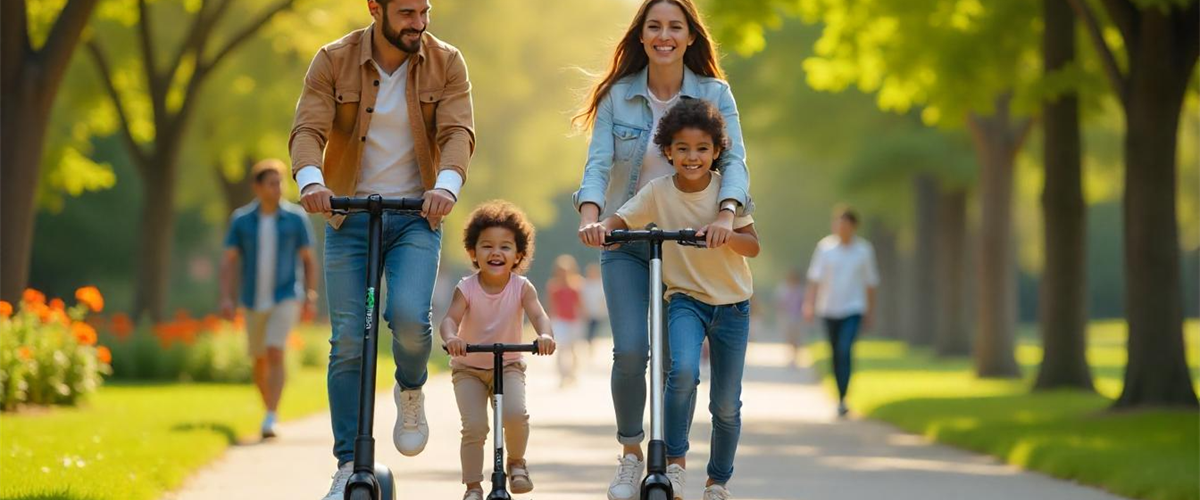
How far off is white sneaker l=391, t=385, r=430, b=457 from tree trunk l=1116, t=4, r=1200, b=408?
9063 mm

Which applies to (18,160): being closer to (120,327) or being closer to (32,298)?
(32,298)

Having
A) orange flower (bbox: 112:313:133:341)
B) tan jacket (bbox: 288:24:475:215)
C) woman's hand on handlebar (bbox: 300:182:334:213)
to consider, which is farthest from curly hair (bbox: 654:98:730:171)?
orange flower (bbox: 112:313:133:341)

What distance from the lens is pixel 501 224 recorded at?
26.9 feet

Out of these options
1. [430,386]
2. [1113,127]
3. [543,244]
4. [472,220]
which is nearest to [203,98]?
[430,386]

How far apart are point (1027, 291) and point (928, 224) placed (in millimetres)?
39594

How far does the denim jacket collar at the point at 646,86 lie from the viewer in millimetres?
8062

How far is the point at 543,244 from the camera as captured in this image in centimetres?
11450

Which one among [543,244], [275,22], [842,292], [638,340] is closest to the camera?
[638,340]

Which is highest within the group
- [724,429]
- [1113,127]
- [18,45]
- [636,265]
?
[1113,127]

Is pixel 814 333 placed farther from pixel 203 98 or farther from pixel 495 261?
pixel 495 261

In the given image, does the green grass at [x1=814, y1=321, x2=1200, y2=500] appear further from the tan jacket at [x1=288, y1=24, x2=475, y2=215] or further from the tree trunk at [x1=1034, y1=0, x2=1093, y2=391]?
the tan jacket at [x1=288, y1=24, x2=475, y2=215]

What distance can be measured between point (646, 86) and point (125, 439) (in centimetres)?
495

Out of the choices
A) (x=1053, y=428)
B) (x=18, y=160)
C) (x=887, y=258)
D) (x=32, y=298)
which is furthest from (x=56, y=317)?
(x=887, y=258)

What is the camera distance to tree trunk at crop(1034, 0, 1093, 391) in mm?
19688
